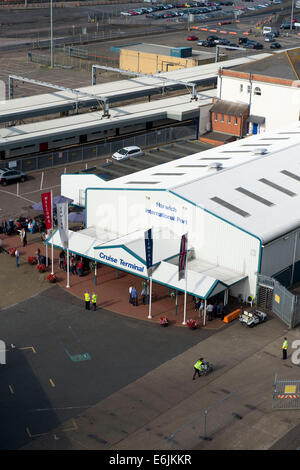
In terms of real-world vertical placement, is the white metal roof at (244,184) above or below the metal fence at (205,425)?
above

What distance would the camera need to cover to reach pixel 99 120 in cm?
8450

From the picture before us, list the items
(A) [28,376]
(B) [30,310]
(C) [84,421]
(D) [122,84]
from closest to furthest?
(C) [84,421]
(A) [28,376]
(B) [30,310]
(D) [122,84]

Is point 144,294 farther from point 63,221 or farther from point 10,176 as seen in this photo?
point 10,176

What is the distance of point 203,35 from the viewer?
153 metres

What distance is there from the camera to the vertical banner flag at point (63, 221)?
51719mm

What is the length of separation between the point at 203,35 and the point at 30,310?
116m

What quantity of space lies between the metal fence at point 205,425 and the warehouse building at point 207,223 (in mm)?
9981

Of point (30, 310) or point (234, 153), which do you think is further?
point (234, 153)

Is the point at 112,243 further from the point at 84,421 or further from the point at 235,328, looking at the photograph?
the point at 84,421

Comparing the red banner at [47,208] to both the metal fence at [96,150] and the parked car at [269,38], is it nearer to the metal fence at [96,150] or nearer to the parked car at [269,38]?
the metal fence at [96,150]

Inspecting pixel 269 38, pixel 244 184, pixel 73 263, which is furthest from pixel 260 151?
pixel 269 38

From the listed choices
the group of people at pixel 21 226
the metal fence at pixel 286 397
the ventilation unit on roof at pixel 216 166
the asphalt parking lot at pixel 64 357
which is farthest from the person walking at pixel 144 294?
the group of people at pixel 21 226
